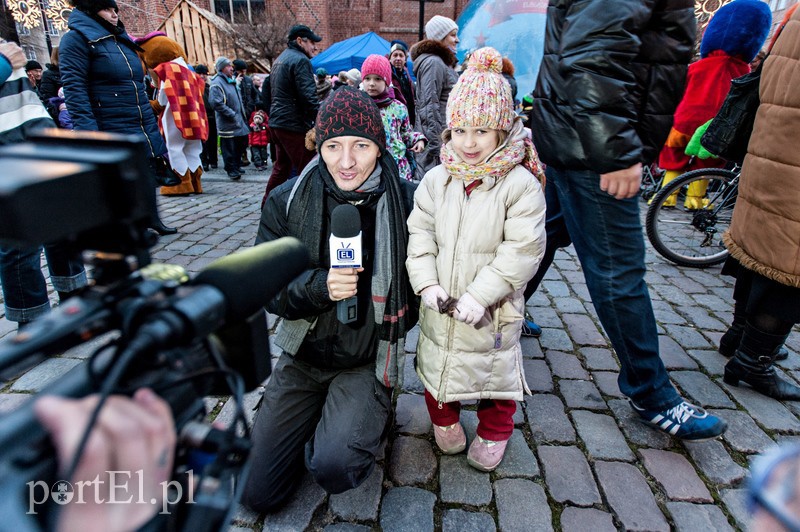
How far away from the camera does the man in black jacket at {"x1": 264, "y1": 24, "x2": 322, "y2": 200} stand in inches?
210

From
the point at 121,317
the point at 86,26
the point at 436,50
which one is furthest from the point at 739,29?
the point at 86,26

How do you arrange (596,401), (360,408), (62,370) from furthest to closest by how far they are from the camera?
(62,370)
(596,401)
(360,408)

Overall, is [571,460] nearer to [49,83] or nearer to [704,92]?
[704,92]

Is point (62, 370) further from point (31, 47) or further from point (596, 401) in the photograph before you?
point (31, 47)

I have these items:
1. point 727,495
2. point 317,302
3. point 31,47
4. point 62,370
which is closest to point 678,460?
point 727,495

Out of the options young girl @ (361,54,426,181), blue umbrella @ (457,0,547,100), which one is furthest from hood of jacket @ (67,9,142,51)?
blue umbrella @ (457,0,547,100)

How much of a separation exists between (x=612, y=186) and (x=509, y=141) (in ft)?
1.51

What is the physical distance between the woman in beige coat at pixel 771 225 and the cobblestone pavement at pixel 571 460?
0.22 metres

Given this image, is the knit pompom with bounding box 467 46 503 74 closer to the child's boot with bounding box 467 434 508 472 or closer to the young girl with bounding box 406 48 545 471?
the young girl with bounding box 406 48 545 471

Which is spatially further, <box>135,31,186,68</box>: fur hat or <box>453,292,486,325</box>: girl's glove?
<box>135,31,186,68</box>: fur hat

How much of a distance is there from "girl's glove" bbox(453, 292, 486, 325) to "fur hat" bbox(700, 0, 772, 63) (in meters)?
4.59

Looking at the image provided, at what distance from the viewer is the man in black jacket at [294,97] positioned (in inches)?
210

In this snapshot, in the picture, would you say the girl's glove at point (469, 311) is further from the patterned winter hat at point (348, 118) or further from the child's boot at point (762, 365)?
the child's boot at point (762, 365)

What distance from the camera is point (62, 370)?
2695mm
